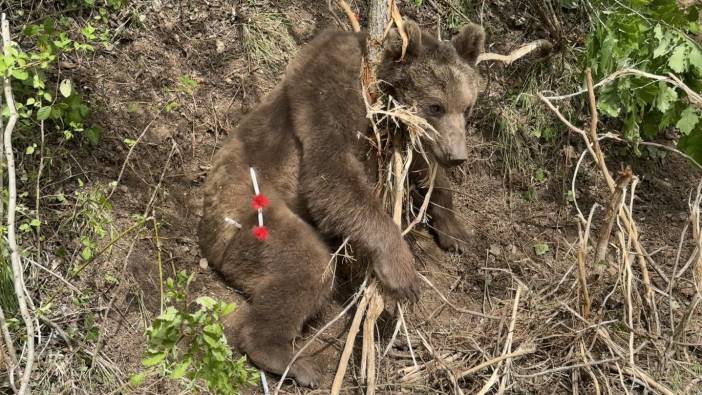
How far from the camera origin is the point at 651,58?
6320mm

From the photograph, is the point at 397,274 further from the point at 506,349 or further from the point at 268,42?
the point at 268,42

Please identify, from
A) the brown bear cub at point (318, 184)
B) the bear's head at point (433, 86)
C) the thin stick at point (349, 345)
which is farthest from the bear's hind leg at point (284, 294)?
the bear's head at point (433, 86)

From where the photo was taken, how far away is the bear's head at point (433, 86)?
5.37 meters

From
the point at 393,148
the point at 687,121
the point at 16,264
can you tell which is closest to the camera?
the point at 16,264

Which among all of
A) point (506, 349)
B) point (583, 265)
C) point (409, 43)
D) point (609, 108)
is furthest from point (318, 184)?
point (609, 108)

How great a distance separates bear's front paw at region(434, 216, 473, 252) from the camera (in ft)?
21.3

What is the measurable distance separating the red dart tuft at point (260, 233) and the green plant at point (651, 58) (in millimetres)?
3081

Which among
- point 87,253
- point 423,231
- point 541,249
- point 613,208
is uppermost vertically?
point 613,208

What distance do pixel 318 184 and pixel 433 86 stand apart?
3.62ft

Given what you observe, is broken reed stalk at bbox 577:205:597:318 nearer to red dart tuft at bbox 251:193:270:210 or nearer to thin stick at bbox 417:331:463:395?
thin stick at bbox 417:331:463:395

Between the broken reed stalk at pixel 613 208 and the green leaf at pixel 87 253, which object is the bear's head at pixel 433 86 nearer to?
the broken reed stalk at pixel 613 208

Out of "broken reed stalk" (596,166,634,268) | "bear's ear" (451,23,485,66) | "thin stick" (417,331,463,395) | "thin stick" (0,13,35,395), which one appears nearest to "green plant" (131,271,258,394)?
"thin stick" (0,13,35,395)

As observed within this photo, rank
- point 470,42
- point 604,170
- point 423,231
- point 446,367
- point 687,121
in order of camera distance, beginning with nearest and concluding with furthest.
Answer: point 446,367, point 604,170, point 470,42, point 687,121, point 423,231

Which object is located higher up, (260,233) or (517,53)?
(517,53)
